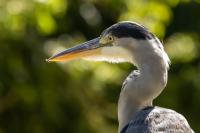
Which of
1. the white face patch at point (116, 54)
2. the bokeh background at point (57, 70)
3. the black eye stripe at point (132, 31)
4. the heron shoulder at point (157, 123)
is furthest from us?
the bokeh background at point (57, 70)

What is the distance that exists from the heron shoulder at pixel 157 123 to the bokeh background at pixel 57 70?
2.81 meters

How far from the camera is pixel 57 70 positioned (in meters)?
8.95

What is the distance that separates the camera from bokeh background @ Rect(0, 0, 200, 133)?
8602mm

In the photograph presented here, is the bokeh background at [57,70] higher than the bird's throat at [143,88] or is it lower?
lower

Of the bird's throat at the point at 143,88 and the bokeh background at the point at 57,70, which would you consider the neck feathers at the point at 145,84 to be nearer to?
the bird's throat at the point at 143,88

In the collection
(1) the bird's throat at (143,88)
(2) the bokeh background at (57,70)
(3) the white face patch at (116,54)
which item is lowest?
(2) the bokeh background at (57,70)

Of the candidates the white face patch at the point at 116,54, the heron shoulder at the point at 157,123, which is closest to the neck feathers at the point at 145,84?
the white face patch at the point at 116,54

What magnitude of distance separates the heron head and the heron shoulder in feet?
1.72

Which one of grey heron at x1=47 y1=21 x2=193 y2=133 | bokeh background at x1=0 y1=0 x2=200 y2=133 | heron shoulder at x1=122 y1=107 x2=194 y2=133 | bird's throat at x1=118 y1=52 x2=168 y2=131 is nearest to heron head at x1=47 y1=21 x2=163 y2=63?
grey heron at x1=47 y1=21 x2=193 y2=133

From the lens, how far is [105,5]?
955 cm

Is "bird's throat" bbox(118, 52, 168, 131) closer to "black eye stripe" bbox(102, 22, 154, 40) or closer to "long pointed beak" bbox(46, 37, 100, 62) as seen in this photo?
"black eye stripe" bbox(102, 22, 154, 40)

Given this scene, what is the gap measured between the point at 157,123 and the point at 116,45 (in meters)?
0.83

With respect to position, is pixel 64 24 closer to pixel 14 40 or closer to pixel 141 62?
pixel 14 40

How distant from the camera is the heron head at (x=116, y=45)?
5.91m
